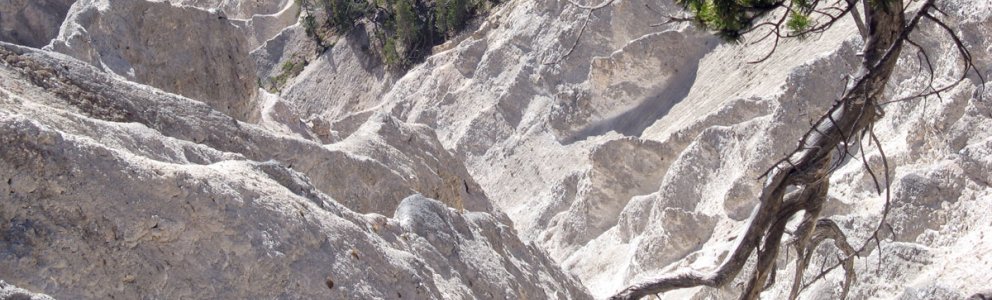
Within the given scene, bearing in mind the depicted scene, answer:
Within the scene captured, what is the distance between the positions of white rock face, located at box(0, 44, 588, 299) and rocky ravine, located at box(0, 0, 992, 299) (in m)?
0.01

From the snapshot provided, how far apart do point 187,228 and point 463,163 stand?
14892mm

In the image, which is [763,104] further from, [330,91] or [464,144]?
[330,91]

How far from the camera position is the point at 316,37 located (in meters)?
54.7

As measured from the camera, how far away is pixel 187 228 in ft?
18.9

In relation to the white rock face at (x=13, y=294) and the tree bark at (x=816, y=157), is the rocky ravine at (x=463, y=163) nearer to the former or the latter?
the tree bark at (x=816, y=157)

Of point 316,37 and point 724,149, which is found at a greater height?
point 316,37

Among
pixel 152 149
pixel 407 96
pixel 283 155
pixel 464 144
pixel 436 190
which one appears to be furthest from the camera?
pixel 407 96

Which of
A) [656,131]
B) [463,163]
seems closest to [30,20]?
[463,163]

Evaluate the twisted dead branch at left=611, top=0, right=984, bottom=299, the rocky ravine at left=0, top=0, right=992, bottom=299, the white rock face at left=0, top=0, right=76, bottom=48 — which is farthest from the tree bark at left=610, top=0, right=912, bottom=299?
the white rock face at left=0, top=0, right=76, bottom=48

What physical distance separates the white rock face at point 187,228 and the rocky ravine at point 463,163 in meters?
0.01

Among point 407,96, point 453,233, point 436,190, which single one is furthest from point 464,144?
point 453,233

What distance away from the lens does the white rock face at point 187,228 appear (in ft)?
17.6

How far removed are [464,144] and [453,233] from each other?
2766 centimetres

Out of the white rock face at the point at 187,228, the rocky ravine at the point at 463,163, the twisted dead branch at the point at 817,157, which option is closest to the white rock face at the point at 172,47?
the rocky ravine at the point at 463,163
